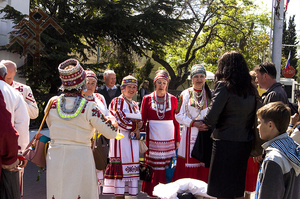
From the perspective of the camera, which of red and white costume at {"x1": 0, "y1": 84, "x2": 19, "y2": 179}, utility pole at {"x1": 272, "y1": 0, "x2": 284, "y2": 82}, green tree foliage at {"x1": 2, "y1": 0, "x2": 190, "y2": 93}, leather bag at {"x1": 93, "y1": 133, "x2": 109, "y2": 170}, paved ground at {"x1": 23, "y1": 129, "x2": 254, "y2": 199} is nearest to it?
red and white costume at {"x1": 0, "y1": 84, "x2": 19, "y2": 179}

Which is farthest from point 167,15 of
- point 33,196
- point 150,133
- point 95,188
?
point 95,188

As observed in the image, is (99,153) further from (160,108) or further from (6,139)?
(160,108)

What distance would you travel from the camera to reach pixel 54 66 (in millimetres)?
10586

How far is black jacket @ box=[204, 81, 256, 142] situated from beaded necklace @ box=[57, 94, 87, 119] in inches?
58.2

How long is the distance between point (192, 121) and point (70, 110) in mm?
2114

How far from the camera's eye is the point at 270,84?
4.05 m

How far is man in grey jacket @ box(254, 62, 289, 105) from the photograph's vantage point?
3.90 m

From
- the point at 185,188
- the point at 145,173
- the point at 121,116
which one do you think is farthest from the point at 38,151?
the point at 145,173

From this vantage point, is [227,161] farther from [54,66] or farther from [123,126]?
[54,66]

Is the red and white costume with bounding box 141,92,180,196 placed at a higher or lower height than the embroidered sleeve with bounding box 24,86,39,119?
lower

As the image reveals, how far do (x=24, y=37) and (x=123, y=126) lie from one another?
6.90 meters

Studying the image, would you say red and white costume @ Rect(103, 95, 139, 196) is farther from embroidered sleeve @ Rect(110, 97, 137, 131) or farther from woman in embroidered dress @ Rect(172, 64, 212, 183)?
woman in embroidered dress @ Rect(172, 64, 212, 183)

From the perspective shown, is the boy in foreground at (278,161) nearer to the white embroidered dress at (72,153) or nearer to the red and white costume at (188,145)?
the white embroidered dress at (72,153)

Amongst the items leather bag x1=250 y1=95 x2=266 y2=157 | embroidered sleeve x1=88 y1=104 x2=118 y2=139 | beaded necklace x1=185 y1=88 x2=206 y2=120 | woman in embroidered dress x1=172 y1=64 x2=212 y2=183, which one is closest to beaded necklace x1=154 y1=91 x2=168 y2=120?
woman in embroidered dress x1=172 y1=64 x2=212 y2=183
